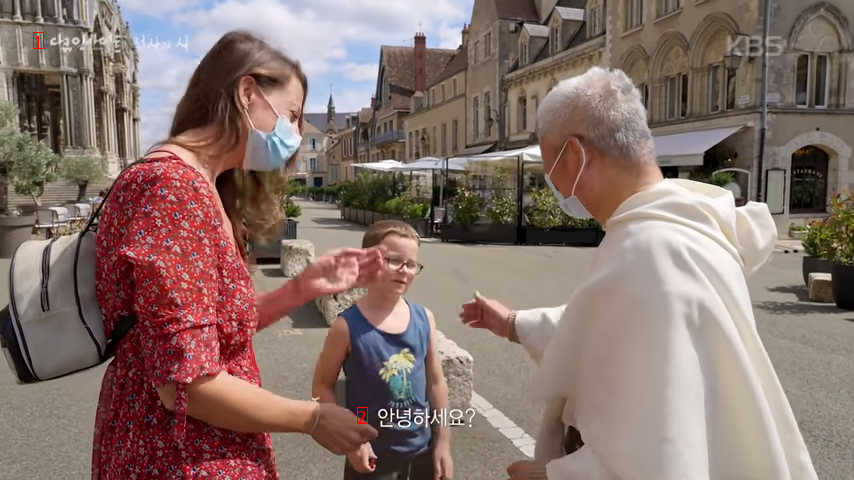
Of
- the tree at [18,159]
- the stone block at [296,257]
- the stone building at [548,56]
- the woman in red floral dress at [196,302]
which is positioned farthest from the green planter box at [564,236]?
the woman in red floral dress at [196,302]

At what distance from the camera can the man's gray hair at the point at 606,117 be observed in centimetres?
156

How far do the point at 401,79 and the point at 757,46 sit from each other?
139 feet

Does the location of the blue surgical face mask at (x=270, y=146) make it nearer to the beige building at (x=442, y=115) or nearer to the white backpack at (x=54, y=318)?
the white backpack at (x=54, y=318)

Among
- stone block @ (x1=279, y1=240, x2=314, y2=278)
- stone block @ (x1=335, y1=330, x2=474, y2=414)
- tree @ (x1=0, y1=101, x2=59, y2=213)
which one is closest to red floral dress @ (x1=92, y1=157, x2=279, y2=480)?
stone block @ (x1=335, y1=330, x2=474, y2=414)

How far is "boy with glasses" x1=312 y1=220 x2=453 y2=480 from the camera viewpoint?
232cm

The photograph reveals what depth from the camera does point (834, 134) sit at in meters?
18.4

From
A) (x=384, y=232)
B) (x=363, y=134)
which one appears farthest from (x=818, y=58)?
(x=363, y=134)

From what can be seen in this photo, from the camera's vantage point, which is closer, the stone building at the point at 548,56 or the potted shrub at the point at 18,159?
the potted shrub at the point at 18,159

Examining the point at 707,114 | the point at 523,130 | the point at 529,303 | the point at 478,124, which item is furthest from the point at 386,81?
the point at 529,303

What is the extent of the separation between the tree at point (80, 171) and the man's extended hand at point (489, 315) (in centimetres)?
2588

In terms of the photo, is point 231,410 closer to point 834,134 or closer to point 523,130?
point 834,134

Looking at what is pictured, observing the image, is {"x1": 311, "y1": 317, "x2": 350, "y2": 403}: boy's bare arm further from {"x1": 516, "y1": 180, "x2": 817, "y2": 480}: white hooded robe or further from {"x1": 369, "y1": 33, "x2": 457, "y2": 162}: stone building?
{"x1": 369, "y1": 33, "x2": 457, "y2": 162}: stone building

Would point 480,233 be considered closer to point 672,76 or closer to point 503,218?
point 503,218

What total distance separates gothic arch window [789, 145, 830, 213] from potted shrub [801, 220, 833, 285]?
1052 centimetres
